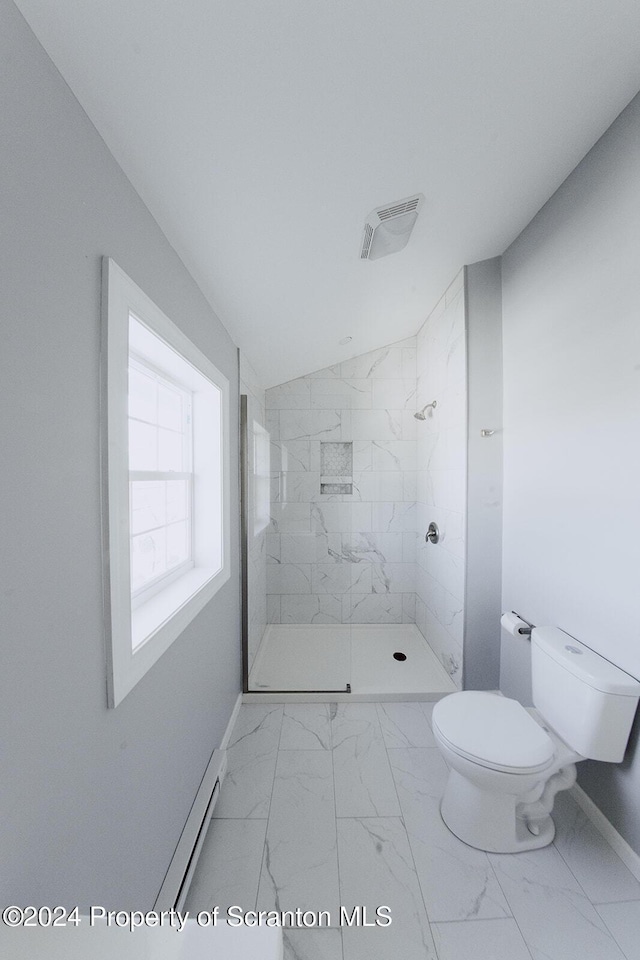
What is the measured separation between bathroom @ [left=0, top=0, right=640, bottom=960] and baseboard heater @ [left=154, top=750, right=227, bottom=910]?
30 millimetres

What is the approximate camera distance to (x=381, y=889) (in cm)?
123

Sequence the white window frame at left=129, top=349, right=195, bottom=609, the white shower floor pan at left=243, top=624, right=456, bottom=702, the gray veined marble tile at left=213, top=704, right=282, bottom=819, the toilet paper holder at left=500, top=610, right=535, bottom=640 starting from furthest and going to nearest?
the white shower floor pan at left=243, top=624, right=456, bottom=702 → the toilet paper holder at left=500, top=610, right=535, bottom=640 → the gray veined marble tile at left=213, top=704, right=282, bottom=819 → the white window frame at left=129, top=349, right=195, bottom=609

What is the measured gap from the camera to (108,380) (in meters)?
0.81

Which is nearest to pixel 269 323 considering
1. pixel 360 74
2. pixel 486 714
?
pixel 360 74

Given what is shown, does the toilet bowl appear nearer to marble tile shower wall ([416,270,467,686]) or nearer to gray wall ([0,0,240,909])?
marble tile shower wall ([416,270,467,686])

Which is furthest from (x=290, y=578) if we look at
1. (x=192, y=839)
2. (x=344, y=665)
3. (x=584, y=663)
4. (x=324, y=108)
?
(x=324, y=108)

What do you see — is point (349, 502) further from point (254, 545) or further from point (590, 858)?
point (590, 858)

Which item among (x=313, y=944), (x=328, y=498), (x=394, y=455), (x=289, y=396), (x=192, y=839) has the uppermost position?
(x=289, y=396)

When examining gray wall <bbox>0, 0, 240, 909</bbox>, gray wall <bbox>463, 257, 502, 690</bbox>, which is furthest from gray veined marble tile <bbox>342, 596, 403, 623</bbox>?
gray wall <bbox>0, 0, 240, 909</bbox>

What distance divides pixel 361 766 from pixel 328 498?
1.67 metres

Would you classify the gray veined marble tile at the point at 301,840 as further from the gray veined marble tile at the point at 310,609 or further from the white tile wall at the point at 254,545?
the gray veined marble tile at the point at 310,609

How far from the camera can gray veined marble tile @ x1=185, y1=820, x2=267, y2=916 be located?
1190 millimetres

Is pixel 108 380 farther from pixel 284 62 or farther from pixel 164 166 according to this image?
pixel 284 62

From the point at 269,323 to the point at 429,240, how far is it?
845 mm
